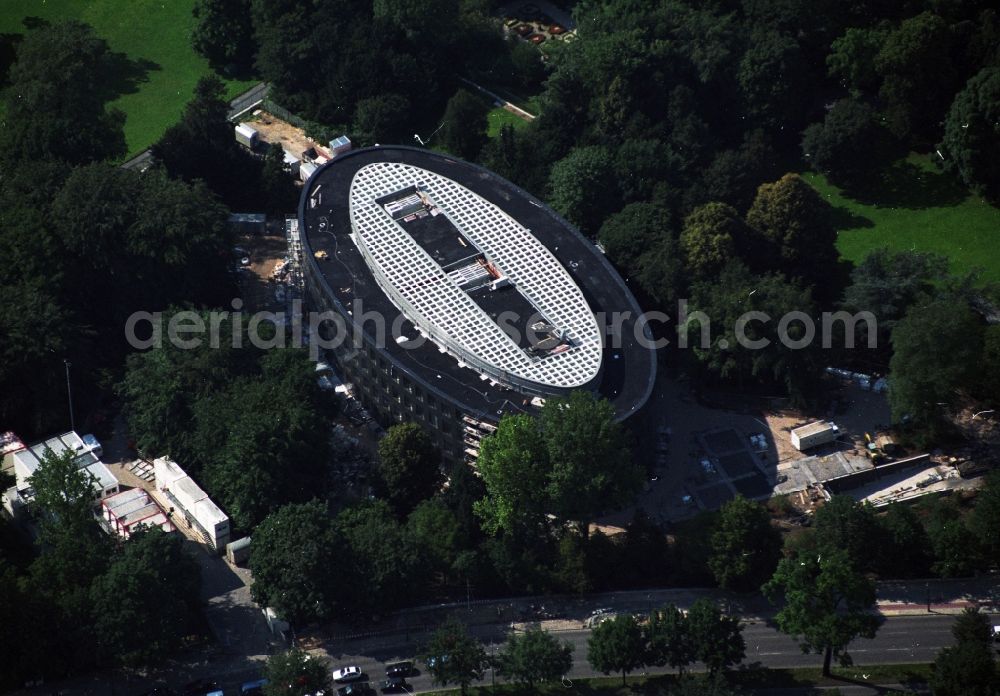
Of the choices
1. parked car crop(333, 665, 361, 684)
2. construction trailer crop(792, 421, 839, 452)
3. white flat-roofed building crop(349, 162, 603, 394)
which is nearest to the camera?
parked car crop(333, 665, 361, 684)

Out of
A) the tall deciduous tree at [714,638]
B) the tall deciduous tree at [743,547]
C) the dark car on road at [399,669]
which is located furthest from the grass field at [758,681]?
the tall deciduous tree at [743,547]

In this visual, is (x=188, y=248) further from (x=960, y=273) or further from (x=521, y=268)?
(x=960, y=273)

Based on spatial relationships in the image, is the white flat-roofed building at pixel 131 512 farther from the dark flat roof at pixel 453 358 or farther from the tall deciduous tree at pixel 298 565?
the dark flat roof at pixel 453 358

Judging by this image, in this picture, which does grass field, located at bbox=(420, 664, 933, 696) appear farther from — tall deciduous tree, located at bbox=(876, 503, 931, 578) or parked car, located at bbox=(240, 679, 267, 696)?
parked car, located at bbox=(240, 679, 267, 696)

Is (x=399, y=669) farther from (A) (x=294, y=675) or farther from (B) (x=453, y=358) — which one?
(B) (x=453, y=358)

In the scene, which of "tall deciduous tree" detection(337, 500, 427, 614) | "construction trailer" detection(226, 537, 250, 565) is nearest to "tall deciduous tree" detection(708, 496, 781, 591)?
"tall deciduous tree" detection(337, 500, 427, 614)

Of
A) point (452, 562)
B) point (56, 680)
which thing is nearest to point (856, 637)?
point (452, 562)

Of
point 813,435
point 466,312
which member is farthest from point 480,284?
point 813,435

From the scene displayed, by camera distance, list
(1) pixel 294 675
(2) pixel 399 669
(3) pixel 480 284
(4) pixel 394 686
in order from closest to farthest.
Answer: (1) pixel 294 675
(4) pixel 394 686
(2) pixel 399 669
(3) pixel 480 284
